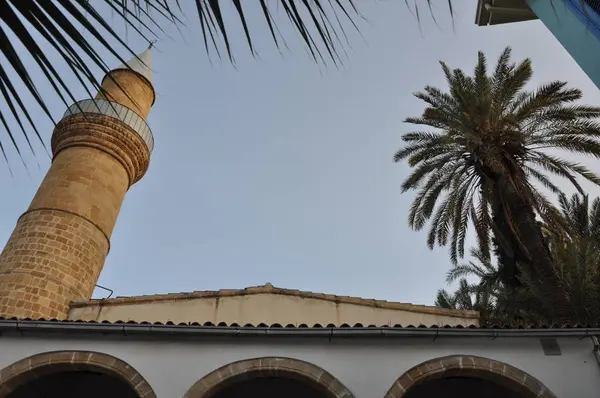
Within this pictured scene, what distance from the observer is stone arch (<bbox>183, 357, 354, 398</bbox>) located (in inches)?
305

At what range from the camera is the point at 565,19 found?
1055 centimetres

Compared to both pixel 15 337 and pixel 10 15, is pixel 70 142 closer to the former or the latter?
pixel 15 337

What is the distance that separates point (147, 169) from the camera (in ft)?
55.4

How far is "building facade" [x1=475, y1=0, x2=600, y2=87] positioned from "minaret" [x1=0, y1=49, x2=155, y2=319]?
866cm

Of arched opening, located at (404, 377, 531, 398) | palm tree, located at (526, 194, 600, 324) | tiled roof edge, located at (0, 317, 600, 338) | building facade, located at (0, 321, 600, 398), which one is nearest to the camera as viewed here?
building facade, located at (0, 321, 600, 398)

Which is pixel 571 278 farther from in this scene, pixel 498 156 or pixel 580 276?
pixel 498 156

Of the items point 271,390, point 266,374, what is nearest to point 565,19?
point 266,374

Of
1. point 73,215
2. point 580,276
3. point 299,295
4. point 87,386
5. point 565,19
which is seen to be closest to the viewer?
point 87,386

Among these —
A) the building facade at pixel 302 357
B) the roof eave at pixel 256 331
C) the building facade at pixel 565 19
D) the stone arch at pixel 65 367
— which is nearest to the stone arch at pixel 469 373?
the building facade at pixel 302 357

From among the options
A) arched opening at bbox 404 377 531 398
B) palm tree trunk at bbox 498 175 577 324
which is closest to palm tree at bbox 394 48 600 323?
palm tree trunk at bbox 498 175 577 324

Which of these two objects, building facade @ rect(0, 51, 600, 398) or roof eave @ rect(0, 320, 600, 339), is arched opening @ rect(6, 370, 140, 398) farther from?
roof eave @ rect(0, 320, 600, 339)

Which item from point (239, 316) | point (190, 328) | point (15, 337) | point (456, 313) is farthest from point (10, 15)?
point (456, 313)

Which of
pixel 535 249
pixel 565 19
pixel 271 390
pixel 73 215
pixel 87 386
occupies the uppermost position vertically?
pixel 565 19

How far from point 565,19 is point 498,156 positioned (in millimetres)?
4261
